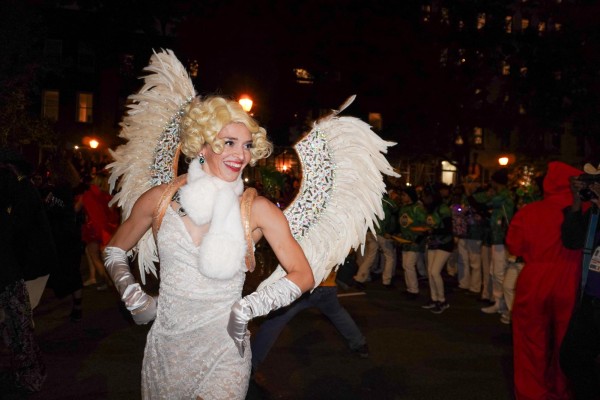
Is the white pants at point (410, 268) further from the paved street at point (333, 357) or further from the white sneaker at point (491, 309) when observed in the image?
the white sneaker at point (491, 309)

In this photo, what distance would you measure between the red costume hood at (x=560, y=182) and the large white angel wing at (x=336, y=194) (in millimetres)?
2051

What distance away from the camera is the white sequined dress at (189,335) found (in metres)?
2.61

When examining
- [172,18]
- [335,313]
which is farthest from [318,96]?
[335,313]

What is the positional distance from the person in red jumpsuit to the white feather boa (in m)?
2.84

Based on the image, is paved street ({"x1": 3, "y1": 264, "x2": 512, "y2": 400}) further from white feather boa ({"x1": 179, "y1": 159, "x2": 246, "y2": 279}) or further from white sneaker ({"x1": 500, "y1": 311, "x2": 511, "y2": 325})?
white feather boa ({"x1": 179, "y1": 159, "x2": 246, "y2": 279})

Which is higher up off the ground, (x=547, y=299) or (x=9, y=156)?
(x=9, y=156)

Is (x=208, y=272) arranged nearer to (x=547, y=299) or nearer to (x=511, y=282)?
(x=547, y=299)

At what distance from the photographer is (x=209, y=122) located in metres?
2.78

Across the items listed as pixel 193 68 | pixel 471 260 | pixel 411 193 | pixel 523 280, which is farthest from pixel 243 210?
pixel 193 68

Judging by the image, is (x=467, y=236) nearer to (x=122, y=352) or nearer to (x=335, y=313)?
(x=335, y=313)

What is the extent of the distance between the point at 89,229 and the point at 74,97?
28.8 metres

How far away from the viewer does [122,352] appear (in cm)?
614

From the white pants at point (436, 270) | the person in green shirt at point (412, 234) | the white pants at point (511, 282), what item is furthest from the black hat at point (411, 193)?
the white pants at point (511, 282)

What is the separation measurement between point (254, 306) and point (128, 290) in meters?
0.60
